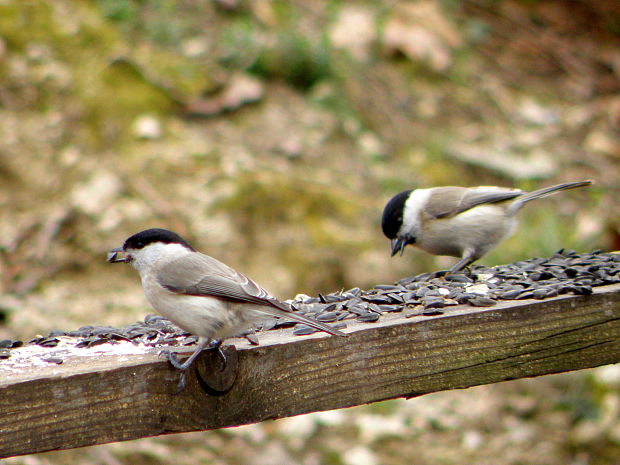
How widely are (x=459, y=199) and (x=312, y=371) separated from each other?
2.70 m

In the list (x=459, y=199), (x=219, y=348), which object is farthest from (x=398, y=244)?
(x=219, y=348)

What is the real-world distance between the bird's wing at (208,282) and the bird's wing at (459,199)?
2.27 metres

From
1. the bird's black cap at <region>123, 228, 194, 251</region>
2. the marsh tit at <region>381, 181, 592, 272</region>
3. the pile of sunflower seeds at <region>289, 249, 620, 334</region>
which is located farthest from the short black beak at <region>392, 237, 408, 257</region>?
the bird's black cap at <region>123, 228, 194, 251</region>

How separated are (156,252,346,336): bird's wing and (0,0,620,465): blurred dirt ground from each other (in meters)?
1.98

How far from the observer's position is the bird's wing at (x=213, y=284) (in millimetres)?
2500

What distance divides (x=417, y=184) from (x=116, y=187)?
2682mm

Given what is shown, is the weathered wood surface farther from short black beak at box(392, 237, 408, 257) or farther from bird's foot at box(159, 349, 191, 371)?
short black beak at box(392, 237, 408, 257)

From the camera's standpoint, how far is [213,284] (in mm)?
2643

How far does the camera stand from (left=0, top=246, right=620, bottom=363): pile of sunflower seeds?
8.50ft

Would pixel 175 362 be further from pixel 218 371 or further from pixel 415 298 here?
pixel 415 298

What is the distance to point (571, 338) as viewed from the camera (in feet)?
8.58

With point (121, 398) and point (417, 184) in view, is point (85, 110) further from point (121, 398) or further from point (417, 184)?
point (121, 398)

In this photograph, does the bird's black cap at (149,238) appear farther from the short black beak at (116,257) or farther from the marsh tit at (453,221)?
the marsh tit at (453,221)

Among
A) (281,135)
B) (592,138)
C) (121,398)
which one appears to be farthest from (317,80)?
(121,398)
